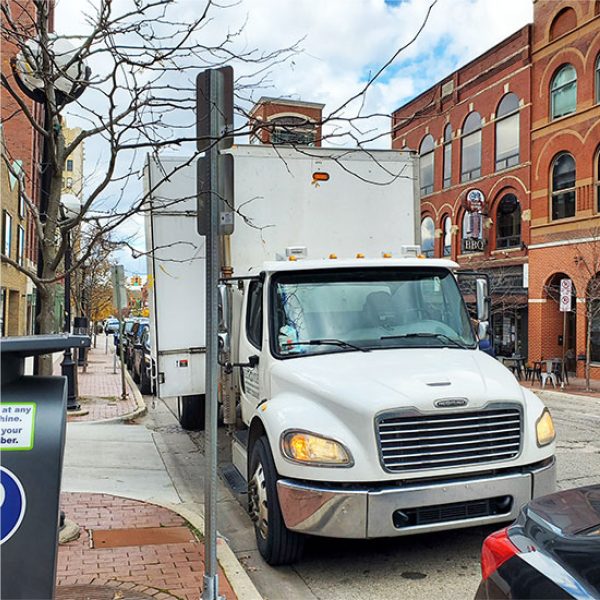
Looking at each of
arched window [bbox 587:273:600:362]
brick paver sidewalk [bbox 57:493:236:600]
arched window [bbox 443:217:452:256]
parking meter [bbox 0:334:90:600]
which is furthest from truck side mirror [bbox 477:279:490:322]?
arched window [bbox 443:217:452:256]

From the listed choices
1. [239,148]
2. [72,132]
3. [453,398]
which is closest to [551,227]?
[239,148]

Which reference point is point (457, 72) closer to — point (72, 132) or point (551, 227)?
point (551, 227)

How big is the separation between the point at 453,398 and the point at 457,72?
2891 cm

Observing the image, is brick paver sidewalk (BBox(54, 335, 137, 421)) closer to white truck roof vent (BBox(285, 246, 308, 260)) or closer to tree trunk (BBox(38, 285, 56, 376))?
tree trunk (BBox(38, 285, 56, 376))

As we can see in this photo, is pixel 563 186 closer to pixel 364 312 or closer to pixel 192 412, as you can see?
pixel 192 412

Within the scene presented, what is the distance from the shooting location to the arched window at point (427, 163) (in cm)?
3306

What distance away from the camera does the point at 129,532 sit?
211 inches

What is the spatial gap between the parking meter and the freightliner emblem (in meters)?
2.77

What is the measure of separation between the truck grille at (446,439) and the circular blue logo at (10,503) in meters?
2.56

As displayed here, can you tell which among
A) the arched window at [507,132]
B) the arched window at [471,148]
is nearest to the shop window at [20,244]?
the arched window at [471,148]

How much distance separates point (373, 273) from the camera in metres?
5.86

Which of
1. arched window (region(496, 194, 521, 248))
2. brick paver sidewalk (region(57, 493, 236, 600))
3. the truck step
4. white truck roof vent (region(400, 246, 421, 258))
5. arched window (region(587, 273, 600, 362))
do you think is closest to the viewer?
brick paver sidewalk (region(57, 493, 236, 600))

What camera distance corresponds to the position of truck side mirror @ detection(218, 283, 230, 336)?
5.71m

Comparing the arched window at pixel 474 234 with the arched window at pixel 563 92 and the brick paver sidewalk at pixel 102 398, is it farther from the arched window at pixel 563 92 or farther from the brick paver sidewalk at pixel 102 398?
the brick paver sidewalk at pixel 102 398
